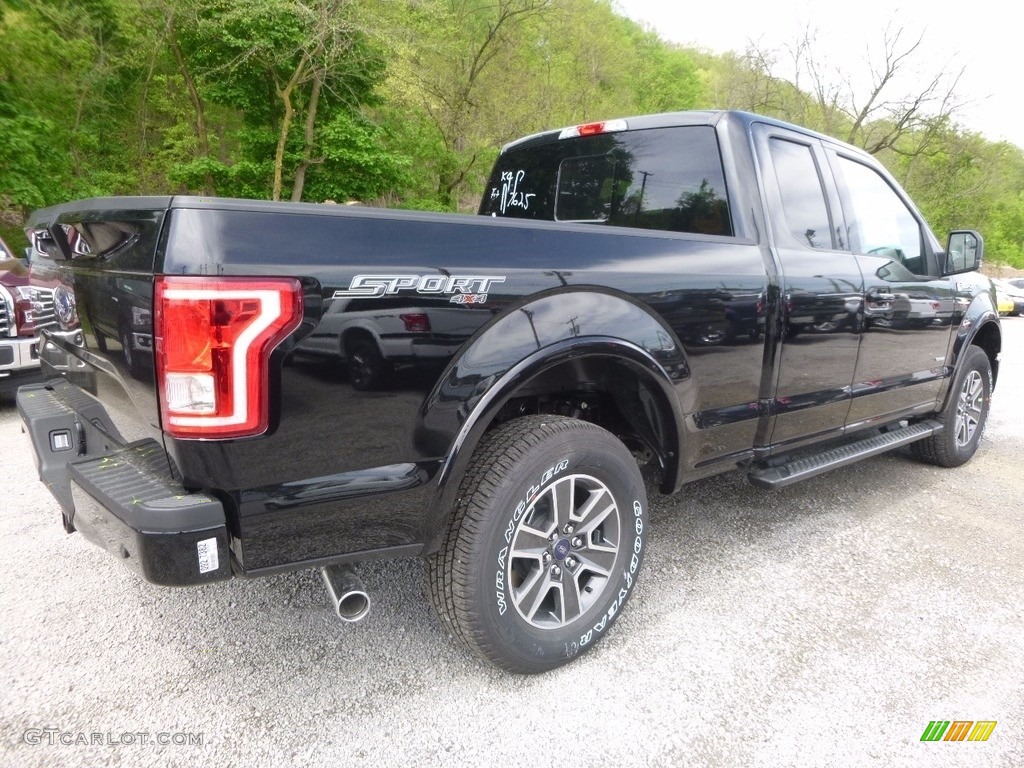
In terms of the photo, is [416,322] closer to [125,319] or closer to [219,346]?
[219,346]

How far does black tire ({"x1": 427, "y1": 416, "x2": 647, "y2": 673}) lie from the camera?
2.06 m

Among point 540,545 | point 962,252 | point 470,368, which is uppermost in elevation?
point 962,252

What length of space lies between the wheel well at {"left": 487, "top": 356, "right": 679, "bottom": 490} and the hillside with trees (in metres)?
13.1

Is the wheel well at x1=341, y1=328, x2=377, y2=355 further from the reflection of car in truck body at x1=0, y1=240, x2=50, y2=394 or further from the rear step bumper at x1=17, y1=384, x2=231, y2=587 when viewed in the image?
the reflection of car in truck body at x1=0, y1=240, x2=50, y2=394

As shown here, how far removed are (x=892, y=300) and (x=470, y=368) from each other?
2.72 metres

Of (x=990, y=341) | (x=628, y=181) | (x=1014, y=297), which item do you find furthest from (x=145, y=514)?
(x=1014, y=297)

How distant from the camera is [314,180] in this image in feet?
55.4

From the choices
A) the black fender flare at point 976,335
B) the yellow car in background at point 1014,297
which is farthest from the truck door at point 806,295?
the yellow car in background at point 1014,297

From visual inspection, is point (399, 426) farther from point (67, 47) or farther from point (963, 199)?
point (963, 199)

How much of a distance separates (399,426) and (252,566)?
1.71ft

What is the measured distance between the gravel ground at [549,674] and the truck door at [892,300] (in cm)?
86

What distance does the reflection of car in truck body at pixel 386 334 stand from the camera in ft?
5.53

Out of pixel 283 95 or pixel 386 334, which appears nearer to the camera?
pixel 386 334

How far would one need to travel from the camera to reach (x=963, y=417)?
15.2 ft
